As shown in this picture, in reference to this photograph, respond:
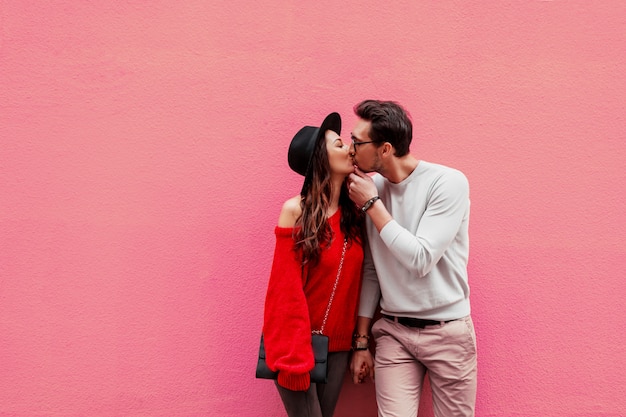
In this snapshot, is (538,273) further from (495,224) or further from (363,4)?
(363,4)

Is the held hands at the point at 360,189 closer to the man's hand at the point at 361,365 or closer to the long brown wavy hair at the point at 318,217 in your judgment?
the long brown wavy hair at the point at 318,217

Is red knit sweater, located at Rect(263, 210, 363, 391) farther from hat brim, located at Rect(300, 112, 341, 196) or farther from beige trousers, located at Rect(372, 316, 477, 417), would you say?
beige trousers, located at Rect(372, 316, 477, 417)

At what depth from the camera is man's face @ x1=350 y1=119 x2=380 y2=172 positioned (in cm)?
229

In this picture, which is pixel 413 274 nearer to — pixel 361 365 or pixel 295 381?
pixel 361 365

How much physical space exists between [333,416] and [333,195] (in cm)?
117

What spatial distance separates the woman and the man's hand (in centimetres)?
6

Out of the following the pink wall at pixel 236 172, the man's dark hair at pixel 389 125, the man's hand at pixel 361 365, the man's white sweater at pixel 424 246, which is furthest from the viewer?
the pink wall at pixel 236 172

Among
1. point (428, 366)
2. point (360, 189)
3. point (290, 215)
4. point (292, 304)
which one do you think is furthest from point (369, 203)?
point (428, 366)

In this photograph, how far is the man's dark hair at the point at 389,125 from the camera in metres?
2.27

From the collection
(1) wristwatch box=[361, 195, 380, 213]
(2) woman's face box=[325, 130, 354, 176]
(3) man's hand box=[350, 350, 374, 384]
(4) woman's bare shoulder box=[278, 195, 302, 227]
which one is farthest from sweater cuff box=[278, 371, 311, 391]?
(2) woman's face box=[325, 130, 354, 176]

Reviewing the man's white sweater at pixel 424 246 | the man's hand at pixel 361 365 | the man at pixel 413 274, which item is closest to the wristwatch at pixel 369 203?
the man at pixel 413 274

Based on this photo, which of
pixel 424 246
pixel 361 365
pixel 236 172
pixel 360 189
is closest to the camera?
pixel 424 246

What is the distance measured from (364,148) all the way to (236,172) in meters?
0.71

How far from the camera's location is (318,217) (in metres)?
2.23
